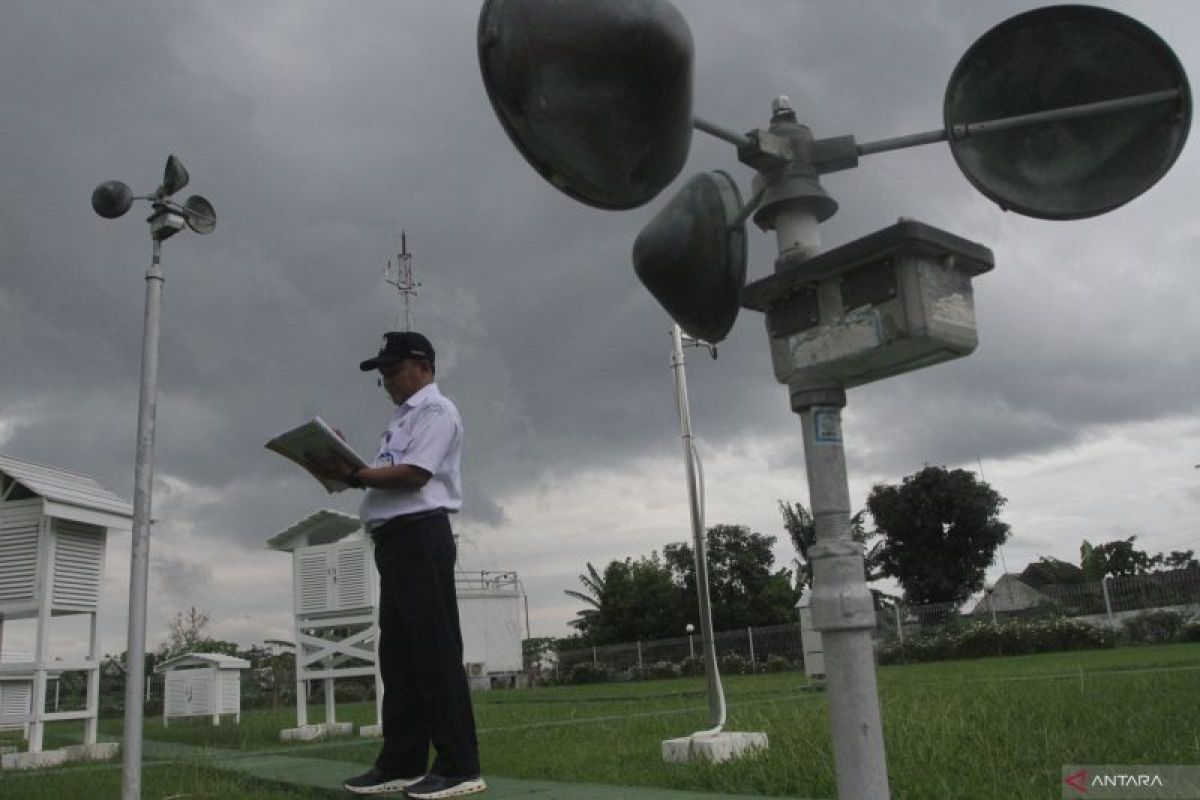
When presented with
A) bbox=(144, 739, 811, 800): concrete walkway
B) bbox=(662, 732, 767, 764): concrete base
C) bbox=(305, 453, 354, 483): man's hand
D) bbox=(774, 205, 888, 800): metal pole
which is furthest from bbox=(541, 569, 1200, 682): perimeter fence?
bbox=(774, 205, 888, 800): metal pole

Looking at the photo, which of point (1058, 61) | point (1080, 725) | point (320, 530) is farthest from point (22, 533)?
point (1058, 61)

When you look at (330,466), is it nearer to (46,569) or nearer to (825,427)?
(825,427)

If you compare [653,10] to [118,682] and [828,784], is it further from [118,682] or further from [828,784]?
[118,682]

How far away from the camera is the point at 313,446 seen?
342 centimetres

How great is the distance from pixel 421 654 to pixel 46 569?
4680mm

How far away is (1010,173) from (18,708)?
1059 centimetres

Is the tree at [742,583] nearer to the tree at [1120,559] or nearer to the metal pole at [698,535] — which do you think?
the tree at [1120,559]

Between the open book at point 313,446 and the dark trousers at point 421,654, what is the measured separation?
371 mm

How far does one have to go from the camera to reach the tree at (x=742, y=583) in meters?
41.6

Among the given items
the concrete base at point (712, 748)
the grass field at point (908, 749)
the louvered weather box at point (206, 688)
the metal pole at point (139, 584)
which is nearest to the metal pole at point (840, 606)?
the grass field at point (908, 749)

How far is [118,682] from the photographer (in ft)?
70.8

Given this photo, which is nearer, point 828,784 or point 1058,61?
point 1058,61

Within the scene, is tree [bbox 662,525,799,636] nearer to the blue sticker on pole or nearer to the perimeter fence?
the perimeter fence

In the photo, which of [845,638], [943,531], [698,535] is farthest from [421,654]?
[943,531]
